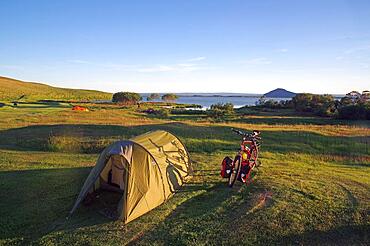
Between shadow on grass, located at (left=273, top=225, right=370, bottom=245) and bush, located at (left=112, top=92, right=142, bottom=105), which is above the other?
bush, located at (left=112, top=92, right=142, bottom=105)

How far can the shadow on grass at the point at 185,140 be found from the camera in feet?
58.8

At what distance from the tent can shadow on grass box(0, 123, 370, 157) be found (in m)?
6.79

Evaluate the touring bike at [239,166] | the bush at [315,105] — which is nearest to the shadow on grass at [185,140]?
the touring bike at [239,166]

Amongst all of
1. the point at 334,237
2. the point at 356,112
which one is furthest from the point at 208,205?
the point at 356,112

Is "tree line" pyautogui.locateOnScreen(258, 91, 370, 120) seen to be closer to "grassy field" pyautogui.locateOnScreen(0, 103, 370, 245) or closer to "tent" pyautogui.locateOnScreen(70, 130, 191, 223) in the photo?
"grassy field" pyautogui.locateOnScreen(0, 103, 370, 245)

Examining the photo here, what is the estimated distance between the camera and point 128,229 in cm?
791

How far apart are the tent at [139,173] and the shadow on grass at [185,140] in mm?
6788

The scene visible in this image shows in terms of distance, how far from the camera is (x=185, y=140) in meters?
19.2

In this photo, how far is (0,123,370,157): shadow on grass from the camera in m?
17.9

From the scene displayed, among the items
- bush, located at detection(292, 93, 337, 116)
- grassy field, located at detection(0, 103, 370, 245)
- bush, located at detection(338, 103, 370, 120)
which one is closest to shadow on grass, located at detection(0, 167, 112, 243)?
grassy field, located at detection(0, 103, 370, 245)

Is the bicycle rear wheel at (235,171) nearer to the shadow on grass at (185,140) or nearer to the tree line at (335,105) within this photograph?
the shadow on grass at (185,140)

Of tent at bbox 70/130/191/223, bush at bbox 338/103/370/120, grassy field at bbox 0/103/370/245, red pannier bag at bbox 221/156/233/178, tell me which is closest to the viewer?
grassy field at bbox 0/103/370/245

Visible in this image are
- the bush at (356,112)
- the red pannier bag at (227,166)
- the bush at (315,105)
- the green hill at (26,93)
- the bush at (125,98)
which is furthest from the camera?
the bush at (125,98)

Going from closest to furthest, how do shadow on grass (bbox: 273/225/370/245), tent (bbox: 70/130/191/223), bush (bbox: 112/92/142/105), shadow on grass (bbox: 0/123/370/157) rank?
shadow on grass (bbox: 273/225/370/245), tent (bbox: 70/130/191/223), shadow on grass (bbox: 0/123/370/157), bush (bbox: 112/92/142/105)
